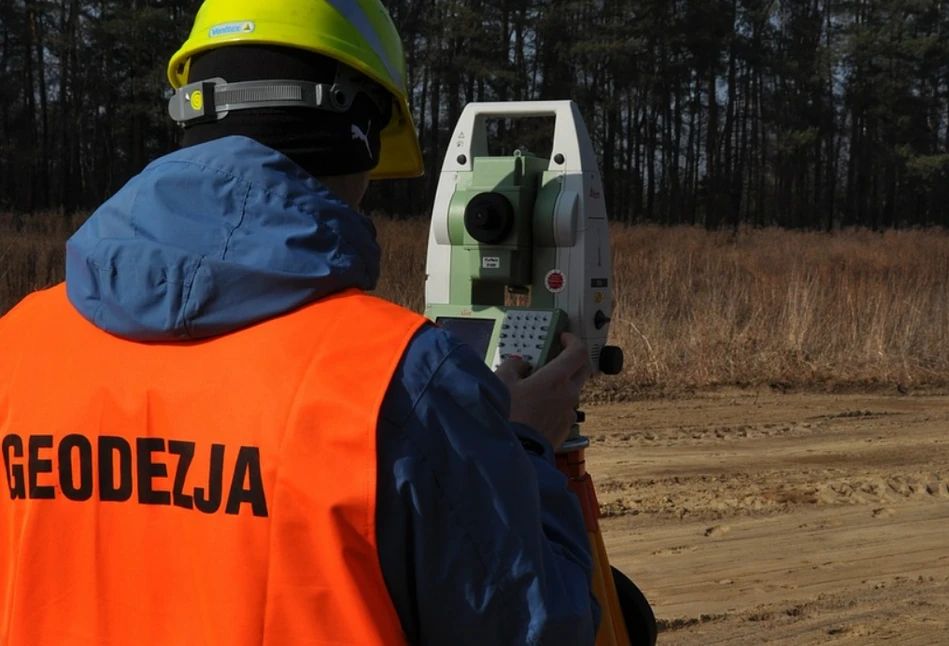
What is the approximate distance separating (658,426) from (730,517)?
187cm

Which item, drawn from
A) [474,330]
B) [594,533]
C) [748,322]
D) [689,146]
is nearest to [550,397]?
[594,533]

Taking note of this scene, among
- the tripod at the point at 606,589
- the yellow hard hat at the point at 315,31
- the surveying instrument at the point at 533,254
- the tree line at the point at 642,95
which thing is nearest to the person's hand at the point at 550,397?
the yellow hard hat at the point at 315,31

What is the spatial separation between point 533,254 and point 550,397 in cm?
118

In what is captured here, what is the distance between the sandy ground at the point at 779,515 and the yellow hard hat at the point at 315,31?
10.2 feet

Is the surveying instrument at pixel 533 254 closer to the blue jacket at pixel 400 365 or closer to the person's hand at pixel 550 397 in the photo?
the person's hand at pixel 550 397

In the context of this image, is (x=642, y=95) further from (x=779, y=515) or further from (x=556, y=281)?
(x=556, y=281)

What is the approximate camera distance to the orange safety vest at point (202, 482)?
0.97 meters

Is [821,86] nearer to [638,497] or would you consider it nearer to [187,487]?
[638,497]

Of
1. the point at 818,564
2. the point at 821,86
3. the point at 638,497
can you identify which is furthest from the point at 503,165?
the point at 821,86

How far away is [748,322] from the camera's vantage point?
31.4ft

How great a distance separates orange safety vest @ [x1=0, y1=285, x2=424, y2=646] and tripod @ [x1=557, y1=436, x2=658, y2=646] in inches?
45.9

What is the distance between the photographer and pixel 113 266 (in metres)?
1.05

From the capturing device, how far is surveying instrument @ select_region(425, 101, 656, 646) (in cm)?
240

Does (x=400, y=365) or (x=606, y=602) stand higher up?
(x=400, y=365)
